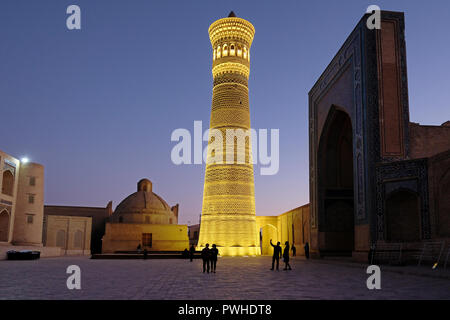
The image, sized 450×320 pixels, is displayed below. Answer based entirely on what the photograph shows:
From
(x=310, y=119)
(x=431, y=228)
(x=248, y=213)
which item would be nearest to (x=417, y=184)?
(x=431, y=228)

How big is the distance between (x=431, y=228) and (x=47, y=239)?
2532cm

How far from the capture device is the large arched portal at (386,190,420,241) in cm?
1168

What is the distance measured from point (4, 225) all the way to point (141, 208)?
45.9ft

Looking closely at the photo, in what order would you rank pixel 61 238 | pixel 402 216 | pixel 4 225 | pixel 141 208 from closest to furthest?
pixel 402 216 < pixel 4 225 < pixel 61 238 < pixel 141 208

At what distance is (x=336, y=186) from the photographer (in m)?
16.6

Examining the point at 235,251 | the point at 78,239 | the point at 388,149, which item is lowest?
the point at 235,251

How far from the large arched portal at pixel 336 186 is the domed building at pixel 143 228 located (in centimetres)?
1539

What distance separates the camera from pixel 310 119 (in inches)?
720

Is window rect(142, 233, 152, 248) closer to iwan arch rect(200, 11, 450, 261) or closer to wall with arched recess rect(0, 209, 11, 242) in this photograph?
wall with arched recess rect(0, 209, 11, 242)

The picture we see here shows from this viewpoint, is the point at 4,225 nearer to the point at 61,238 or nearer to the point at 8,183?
the point at 8,183

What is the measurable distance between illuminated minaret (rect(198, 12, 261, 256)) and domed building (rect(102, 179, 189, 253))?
7.26m

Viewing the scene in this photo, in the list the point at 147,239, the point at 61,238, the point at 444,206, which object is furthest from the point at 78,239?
the point at 444,206

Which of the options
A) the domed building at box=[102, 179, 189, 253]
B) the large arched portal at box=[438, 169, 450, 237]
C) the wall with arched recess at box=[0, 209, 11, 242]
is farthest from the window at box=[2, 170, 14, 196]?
the large arched portal at box=[438, 169, 450, 237]
